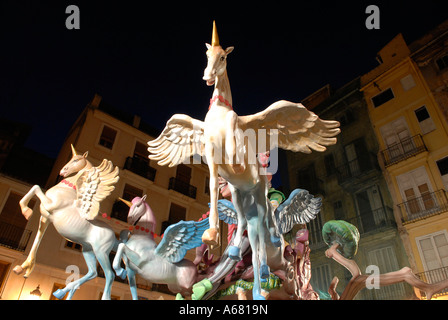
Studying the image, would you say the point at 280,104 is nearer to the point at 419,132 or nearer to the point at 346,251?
the point at 346,251

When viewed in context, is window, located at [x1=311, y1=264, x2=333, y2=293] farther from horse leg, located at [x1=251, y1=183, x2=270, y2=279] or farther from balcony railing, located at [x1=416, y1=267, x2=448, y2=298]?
horse leg, located at [x1=251, y1=183, x2=270, y2=279]

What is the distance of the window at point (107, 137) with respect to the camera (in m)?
14.2

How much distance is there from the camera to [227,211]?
15.7ft

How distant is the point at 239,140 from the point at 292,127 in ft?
2.91

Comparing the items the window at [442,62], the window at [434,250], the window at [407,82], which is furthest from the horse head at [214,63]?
the window at [442,62]

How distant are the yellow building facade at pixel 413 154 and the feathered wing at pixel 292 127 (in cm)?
884

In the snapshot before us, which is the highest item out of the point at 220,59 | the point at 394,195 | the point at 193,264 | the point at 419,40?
the point at 419,40

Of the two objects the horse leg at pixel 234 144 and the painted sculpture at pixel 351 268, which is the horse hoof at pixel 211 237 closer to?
the horse leg at pixel 234 144

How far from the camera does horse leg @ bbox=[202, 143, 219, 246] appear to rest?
8.64ft

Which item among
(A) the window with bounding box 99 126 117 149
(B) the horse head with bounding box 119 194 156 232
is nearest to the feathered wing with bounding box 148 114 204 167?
(B) the horse head with bounding box 119 194 156 232

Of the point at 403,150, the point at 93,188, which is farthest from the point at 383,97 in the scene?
the point at 93,188

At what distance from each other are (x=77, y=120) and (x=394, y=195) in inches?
551
